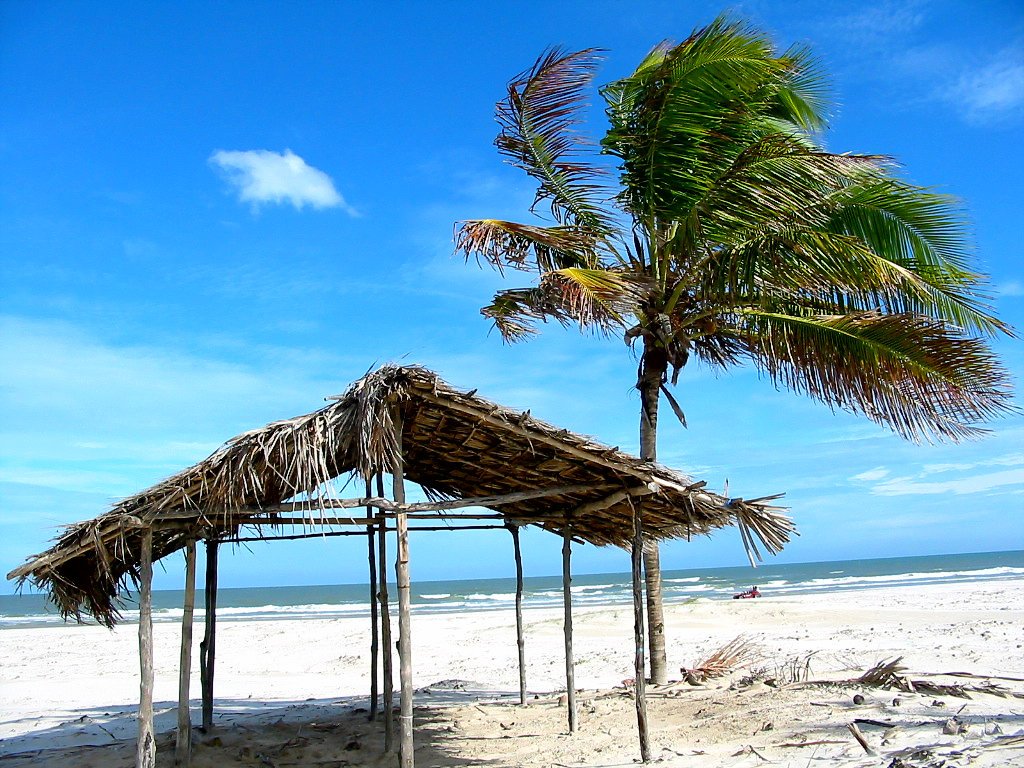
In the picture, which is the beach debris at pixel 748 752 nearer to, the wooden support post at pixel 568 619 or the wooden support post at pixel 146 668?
the wooden support post at pixel 568 619

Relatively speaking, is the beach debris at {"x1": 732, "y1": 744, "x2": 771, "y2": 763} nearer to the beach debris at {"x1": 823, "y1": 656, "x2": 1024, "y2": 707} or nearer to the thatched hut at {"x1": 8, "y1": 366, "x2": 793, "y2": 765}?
the thatched hut at {"x1": 8, "y1": 366, "x2": 793, "y2": 765}

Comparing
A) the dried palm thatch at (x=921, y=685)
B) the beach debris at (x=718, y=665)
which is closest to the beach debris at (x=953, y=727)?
the dried palm thatch at (x=921, y=685)

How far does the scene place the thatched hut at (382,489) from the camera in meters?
4.89

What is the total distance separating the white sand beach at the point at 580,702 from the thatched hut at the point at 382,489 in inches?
29.7

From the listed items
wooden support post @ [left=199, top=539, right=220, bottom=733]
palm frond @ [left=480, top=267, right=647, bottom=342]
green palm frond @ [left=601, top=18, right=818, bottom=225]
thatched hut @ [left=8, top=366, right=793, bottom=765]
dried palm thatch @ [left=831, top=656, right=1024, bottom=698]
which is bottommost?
dried palm thatch @ [left=831, top=656, right=1024, bottom=698]

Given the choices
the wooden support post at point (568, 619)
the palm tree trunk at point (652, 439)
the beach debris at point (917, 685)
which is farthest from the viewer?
the palm tree trunk at point (652, 439)

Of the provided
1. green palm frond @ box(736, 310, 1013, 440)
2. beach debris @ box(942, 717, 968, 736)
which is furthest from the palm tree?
beach debris @ box(942, 717, 968, 736)

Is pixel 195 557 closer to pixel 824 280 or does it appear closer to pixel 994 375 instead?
pixel 824 280

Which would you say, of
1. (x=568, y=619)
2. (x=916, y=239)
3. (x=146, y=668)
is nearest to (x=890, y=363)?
(x=916, y=239)

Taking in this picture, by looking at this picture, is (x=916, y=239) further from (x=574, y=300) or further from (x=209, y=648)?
(x=209, y=648)

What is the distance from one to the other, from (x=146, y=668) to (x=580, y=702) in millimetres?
4407

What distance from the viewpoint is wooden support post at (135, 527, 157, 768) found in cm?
497

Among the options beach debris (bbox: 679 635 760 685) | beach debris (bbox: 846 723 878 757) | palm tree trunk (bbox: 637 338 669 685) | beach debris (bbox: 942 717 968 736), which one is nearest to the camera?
beach debris (bbox: 846 723 878 757)

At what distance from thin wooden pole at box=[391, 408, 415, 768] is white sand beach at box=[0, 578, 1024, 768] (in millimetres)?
1506
